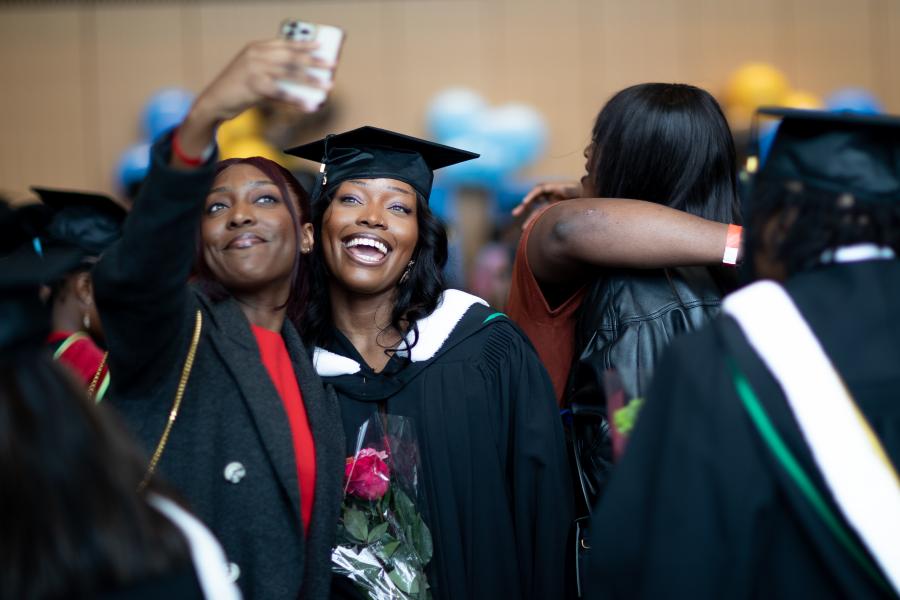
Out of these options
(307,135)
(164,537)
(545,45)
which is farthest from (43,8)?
(164,537)

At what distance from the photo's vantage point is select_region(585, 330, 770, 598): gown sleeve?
4.59ft

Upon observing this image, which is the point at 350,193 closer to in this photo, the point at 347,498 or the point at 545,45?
the point at 347,498

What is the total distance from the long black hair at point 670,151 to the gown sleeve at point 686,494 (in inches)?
37.4

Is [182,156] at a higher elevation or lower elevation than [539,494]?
higher

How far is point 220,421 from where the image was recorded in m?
1.98

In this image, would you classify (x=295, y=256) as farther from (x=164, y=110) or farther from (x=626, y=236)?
(x=164, y=110)

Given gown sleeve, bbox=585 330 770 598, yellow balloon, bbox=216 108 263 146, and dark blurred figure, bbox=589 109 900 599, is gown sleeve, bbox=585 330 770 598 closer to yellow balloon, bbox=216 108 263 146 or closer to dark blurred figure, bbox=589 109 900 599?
dark blurred figure, bbox=589 109 900 599

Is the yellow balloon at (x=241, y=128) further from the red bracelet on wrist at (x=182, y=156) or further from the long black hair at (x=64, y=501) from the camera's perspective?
the long black hair at (x=64, y=501)

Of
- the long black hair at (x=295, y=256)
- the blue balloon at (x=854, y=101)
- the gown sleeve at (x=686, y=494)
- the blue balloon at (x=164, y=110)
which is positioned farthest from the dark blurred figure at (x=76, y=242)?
the blue balloon at (x=854, y=101)

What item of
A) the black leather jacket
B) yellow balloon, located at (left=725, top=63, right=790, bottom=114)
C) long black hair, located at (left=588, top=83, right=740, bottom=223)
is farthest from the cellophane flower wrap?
yellow balloon, located at (left=725, top=63, right=790, bottom=114)

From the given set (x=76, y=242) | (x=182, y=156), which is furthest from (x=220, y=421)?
(x=76, y=242)

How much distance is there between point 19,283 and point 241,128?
5789 millimetres

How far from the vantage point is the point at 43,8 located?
26.7 feet

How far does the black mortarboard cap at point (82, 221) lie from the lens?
9.09 feet
